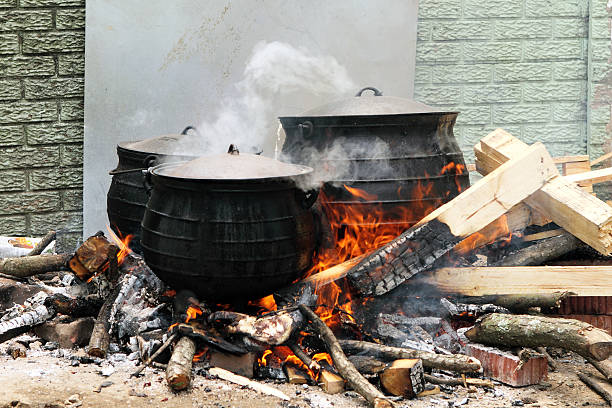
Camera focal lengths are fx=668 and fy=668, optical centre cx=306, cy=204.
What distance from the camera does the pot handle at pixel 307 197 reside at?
409 cm

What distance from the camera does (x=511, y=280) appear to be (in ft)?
13.9

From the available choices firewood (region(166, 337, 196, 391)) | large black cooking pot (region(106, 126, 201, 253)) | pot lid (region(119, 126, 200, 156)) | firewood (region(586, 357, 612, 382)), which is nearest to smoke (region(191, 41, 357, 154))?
pot lid (region(119, 126, 200, 156))

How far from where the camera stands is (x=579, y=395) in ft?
11.6

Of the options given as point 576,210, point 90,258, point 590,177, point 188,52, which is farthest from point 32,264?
point 590,177

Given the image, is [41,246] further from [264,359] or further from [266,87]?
[264,359]

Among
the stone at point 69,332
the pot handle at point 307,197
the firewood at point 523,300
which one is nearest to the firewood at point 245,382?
the stone at point 69,332

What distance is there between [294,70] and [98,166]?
2.14 meters

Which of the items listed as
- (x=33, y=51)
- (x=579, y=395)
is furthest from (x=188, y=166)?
(x=33, y=51)

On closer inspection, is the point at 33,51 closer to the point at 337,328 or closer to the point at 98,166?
the point at 98,166

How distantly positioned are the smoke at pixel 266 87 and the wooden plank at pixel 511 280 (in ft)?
9.57

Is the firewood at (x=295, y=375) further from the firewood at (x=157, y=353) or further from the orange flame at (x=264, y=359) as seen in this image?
the firewood at (x=157, y=353)

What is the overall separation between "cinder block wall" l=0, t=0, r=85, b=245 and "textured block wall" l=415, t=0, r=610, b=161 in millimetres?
3549

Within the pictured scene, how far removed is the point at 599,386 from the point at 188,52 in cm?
468

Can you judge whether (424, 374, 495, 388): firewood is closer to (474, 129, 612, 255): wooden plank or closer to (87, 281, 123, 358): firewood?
(474, 129, 612, 255): wooden plank
